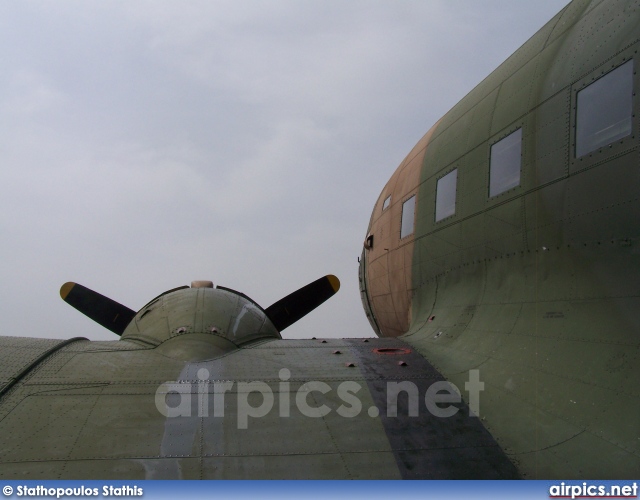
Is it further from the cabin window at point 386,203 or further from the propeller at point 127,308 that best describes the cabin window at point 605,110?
the propeller at point 127,308

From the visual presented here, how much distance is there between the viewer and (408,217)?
944 cm

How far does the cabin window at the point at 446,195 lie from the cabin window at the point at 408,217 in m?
0.92

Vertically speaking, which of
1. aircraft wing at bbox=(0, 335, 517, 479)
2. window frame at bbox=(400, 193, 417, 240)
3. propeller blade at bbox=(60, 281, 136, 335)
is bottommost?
aircraft wing at bbox=(0, 335, 517, 479)

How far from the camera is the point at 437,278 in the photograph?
8164 millimetres

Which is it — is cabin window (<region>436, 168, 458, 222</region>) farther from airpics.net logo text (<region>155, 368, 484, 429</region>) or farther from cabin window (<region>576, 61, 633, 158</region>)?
airpics.net logo text (<region>155, 368, 484, 429</region>)

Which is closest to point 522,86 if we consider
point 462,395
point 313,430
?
point 462,395

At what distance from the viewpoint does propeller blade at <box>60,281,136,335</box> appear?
10430 mm

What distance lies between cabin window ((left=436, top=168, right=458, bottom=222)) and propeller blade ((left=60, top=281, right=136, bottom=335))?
6169mm

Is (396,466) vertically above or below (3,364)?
below

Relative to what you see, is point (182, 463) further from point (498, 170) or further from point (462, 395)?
point (498, 170)

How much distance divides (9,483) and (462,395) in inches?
153

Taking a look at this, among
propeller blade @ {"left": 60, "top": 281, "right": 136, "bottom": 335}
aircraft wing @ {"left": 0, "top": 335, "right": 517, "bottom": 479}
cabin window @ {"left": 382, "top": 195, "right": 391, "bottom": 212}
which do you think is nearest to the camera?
aircraft wing @ {"left": 0, "top": 335, "right": 517, "bottom": 479}

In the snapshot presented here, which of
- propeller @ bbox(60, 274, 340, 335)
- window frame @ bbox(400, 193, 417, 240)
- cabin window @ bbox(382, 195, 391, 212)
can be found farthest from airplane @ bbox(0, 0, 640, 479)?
propeller @ bbox(60, 274, 340, 335)

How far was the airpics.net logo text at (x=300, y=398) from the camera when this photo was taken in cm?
487
